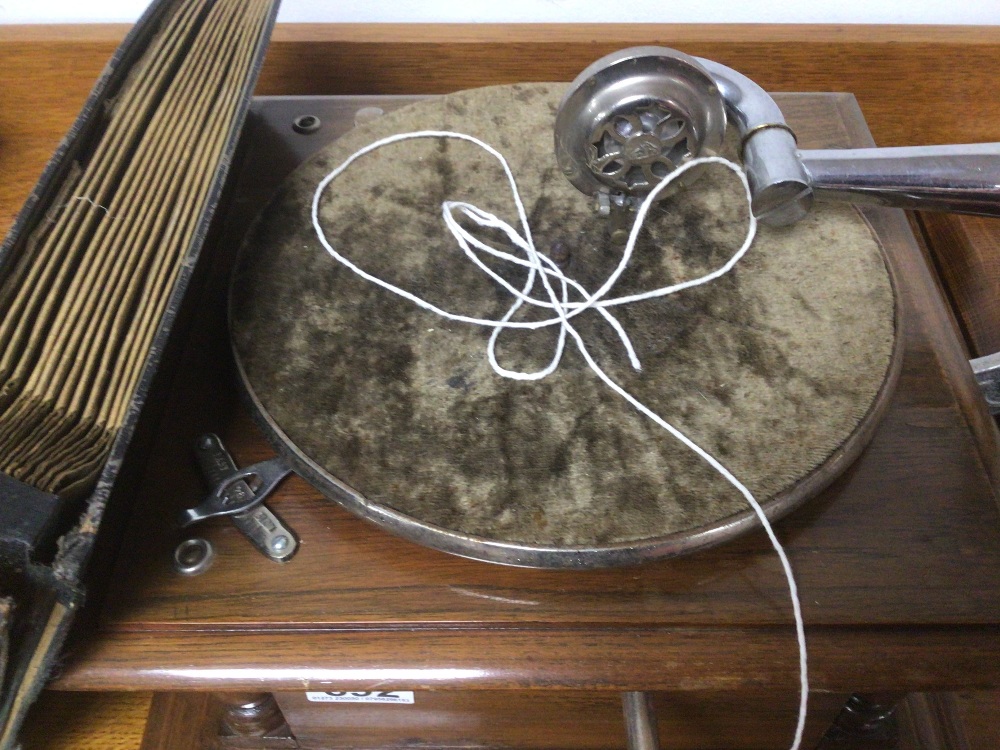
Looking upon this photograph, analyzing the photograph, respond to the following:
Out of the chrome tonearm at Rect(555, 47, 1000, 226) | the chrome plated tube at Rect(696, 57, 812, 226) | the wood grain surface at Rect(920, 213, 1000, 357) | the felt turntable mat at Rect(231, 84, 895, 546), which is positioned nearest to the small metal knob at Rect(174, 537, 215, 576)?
Result: the felt turntable mat at Rect(231, 84, 895, 546)

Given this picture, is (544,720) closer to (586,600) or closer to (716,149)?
(586,600)

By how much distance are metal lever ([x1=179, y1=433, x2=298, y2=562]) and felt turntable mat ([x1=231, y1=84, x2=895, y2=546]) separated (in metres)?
0.05

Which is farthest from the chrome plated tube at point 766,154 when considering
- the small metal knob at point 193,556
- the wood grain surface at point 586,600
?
the small metal knob at point 193,556

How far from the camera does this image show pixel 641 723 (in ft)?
2.12

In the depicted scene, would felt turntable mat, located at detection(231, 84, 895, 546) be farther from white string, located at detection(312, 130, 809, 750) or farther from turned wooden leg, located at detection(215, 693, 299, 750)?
turned wooden leg, located at detection(215, 693, 299, 750)

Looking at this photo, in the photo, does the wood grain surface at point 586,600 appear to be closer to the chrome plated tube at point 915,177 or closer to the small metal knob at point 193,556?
the small metal knob at point 193,556

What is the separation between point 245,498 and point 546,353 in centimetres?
29

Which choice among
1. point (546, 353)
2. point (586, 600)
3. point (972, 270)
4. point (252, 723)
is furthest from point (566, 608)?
point (972, 270)

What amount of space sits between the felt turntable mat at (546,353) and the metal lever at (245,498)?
53 millimetres

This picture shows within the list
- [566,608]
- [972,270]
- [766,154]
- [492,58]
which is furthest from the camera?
[492,58]

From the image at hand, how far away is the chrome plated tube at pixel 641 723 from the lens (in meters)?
0.64

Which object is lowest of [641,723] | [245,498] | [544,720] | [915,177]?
[544,720]

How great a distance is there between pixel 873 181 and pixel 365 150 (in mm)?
507

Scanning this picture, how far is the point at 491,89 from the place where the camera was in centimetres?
96
